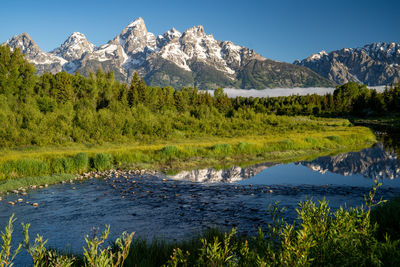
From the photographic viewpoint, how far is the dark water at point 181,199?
11.1 metres

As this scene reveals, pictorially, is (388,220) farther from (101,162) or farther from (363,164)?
(101,162)

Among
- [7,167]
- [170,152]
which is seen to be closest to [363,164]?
[170,152]

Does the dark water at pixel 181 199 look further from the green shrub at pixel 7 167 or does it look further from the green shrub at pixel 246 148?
the green shrub at pixel 246 148

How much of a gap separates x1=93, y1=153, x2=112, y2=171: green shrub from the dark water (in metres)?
3.65

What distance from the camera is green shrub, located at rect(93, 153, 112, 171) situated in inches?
982

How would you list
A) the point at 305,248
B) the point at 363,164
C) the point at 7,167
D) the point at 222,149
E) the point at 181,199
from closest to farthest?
the point at 305,248
the point at 181,199
the point at 7,167
the point at 363,164
the point at 222,149

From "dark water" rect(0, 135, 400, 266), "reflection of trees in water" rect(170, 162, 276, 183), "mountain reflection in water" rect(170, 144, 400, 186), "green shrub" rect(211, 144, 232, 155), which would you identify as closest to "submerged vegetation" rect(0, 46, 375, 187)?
"green shrub" rect(211, 144, 232, 155)

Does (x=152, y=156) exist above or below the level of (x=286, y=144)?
below

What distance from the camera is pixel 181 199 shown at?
1544 cm

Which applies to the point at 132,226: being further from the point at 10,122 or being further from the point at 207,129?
the point at 207,129

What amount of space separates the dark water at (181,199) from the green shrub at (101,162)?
12.0ft

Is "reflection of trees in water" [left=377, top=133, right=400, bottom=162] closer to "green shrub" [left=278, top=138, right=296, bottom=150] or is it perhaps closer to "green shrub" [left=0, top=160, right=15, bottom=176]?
"green shrub" [left=278, top=138, right=296, bottom=150]

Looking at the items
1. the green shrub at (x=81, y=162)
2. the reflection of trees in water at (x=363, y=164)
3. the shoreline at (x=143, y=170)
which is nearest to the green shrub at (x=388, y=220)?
the reflection of trees in water at (x=363, y=164)

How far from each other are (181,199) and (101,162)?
42.0ft
